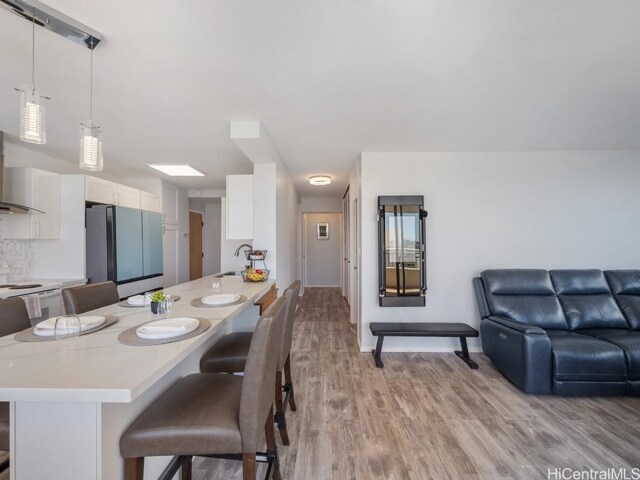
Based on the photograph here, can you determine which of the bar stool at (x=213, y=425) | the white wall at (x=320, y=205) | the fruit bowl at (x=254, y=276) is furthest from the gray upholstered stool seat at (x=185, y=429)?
the white wall at (x=320, y=205)

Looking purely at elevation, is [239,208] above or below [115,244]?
above

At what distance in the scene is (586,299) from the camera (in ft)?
9.55

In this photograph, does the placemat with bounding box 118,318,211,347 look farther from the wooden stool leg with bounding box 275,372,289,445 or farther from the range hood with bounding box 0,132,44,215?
the range hood with bounding box 0,132,44,215

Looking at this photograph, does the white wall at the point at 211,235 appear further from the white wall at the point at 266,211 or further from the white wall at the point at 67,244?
the white wall at the point at 266,211

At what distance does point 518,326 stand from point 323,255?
574 cm

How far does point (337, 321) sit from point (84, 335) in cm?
377

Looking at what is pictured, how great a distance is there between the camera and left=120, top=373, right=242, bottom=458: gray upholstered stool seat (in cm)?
103

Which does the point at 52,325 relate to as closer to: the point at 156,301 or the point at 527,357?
the point at 156,301

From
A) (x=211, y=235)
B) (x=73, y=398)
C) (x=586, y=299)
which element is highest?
(x=211, y=235)

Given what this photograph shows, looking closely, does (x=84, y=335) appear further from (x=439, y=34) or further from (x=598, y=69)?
(x=598, y=69)

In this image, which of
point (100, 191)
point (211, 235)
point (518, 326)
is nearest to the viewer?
point (518, 326)

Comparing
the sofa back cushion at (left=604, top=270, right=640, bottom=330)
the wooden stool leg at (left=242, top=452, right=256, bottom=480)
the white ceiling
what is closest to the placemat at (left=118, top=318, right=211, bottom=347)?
the wooden stool leg at (left=242, top=452, right=256, bottom=480)

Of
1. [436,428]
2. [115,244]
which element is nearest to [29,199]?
[115,244]

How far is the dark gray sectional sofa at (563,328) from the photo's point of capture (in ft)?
7.55
